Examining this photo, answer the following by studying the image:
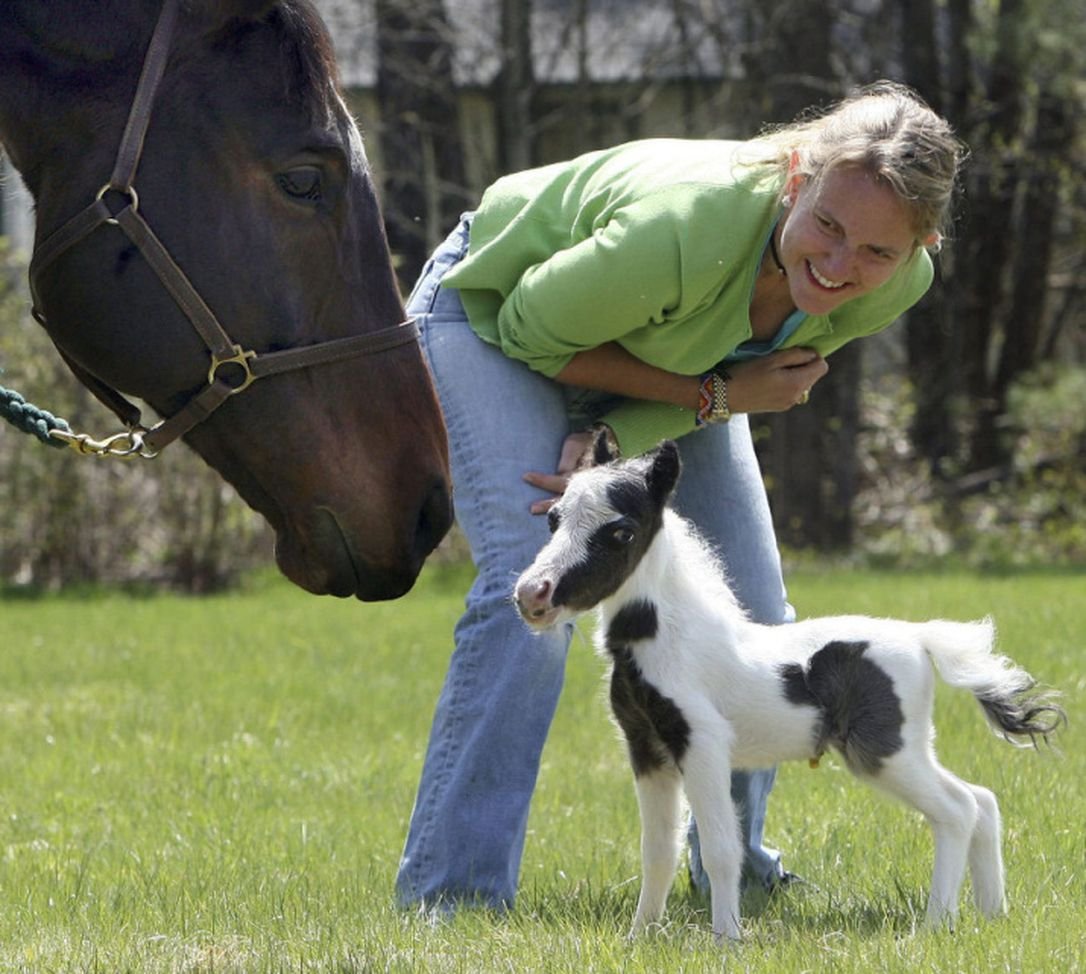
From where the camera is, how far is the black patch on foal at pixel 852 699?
3.96 m

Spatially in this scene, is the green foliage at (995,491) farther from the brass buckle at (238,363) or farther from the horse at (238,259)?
the brass buckle at (238,363)

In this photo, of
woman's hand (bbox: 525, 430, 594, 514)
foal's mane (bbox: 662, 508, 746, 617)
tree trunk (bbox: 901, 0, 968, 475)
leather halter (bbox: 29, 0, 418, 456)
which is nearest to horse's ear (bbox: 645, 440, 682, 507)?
foal's mane (bbox: 662, 508, 746, 617)

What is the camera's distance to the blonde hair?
152 inches

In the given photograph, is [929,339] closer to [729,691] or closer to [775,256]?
[775,256]

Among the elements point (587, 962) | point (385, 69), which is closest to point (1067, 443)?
point (385, 69)

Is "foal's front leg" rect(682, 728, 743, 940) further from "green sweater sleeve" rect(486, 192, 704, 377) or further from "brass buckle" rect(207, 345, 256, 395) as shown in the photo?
"brass buckle" rect(207, 345, 256, 395)

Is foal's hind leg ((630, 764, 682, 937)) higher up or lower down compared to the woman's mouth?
lower down

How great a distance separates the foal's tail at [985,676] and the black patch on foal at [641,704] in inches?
26.0

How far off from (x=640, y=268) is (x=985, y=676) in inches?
49.6

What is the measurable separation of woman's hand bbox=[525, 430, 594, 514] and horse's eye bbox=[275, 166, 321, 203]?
1.12m

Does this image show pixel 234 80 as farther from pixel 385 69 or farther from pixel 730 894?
pixel 385 69

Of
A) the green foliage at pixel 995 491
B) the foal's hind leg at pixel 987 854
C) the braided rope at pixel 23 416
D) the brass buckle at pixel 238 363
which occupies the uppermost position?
the brass buckle at pixel 238 363

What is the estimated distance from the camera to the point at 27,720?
798cm

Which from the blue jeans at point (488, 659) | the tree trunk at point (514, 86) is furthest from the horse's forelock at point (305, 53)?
the tree trunk at point (514, 86)
